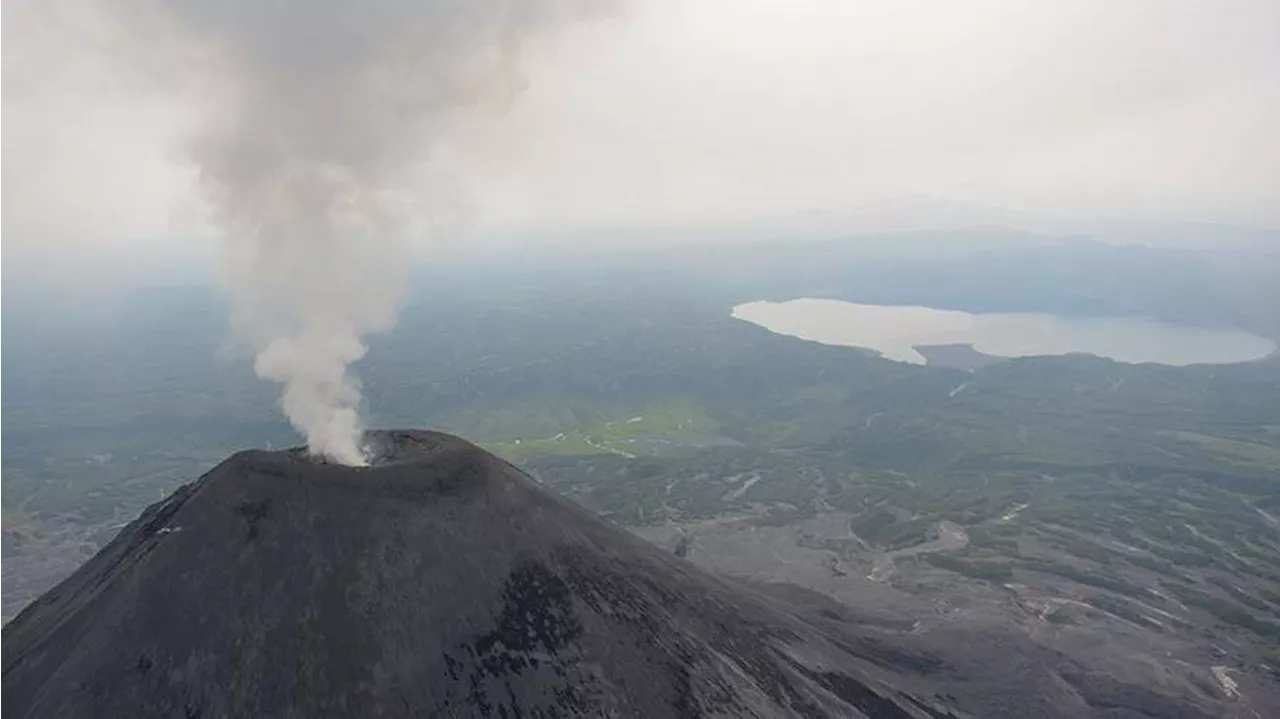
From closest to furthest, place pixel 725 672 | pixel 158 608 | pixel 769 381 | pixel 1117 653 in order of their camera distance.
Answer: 1. pixel 158 608
2. pixel 725 672
3. pixel 1117 653
4. pixel 769 381

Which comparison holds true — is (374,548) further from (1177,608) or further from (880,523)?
(880,523)

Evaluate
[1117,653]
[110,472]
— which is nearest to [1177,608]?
[1117,653]

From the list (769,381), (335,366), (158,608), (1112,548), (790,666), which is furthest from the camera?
(769,381)

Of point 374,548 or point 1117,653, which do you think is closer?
point 374,548

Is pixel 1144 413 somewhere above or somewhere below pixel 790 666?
below

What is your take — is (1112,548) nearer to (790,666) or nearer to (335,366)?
(790,666)

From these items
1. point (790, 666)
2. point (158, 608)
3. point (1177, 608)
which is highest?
point (158, 608)
